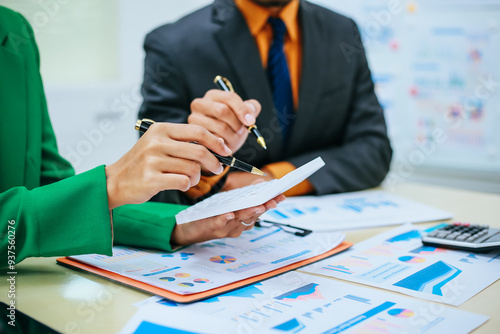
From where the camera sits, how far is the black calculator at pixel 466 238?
0.85m

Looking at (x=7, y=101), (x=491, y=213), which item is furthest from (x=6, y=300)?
(x=491, y=213)

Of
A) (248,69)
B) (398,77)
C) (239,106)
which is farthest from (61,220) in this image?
(398,77)

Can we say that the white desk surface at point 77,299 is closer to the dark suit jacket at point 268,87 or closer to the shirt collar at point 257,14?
the dark suit jacket at point 268,87

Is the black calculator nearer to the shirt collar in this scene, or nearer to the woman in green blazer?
the woman in green blazer

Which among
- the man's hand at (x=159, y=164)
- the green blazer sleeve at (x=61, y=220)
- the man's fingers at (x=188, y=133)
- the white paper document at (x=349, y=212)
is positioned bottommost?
the white paper document at (x=349, y=212)

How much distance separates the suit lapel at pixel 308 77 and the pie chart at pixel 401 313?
971 millimetres

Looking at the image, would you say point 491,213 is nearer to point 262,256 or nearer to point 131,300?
point 262,256

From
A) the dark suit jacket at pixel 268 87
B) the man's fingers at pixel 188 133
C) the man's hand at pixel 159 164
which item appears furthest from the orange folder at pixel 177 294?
the dark suit jacket at pixel 268 87

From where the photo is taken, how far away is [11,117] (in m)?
0.95

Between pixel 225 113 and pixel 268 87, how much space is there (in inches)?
19.6

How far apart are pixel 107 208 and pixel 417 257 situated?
0.51 metres

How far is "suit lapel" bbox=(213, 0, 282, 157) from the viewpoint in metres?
1.47

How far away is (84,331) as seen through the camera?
1.92 ft

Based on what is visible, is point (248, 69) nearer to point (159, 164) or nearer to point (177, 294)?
point (159, 164)
